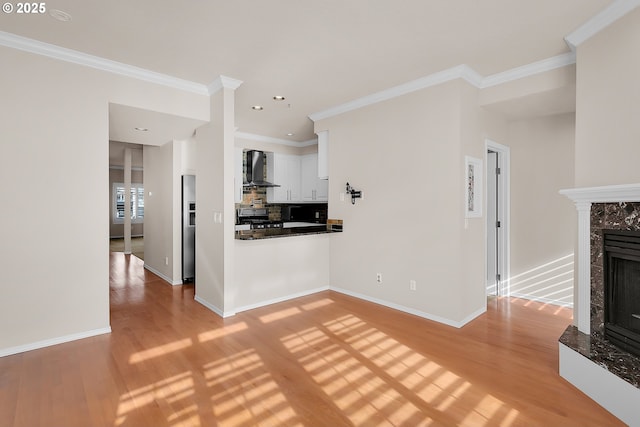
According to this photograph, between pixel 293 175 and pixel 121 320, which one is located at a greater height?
pixel 293 175

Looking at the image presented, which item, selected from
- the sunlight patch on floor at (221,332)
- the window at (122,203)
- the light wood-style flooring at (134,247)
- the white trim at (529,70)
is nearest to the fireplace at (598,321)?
the white trim at (529,70)

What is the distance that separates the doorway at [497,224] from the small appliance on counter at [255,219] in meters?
3.95

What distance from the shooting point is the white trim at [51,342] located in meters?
2.75

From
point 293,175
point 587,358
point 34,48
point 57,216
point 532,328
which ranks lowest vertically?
point 532,328

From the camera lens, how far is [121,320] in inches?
142

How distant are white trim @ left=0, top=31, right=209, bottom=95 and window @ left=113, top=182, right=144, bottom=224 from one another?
9.75 m

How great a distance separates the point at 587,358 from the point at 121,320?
14.0 ft

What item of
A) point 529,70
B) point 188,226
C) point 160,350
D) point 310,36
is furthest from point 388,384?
point 188,226

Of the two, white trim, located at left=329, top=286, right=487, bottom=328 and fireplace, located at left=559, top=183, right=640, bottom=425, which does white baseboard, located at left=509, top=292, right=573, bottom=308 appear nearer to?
white trim, located at left=329, top=286, right=487, bottom=328

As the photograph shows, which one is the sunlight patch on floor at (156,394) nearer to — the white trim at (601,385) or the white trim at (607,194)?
the white trim at (601,385)

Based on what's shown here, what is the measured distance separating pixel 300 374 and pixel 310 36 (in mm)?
2731

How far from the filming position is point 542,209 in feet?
13.8

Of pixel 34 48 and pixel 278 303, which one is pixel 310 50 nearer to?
pixel 34 48

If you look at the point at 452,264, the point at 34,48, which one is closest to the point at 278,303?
the point at 452,264
